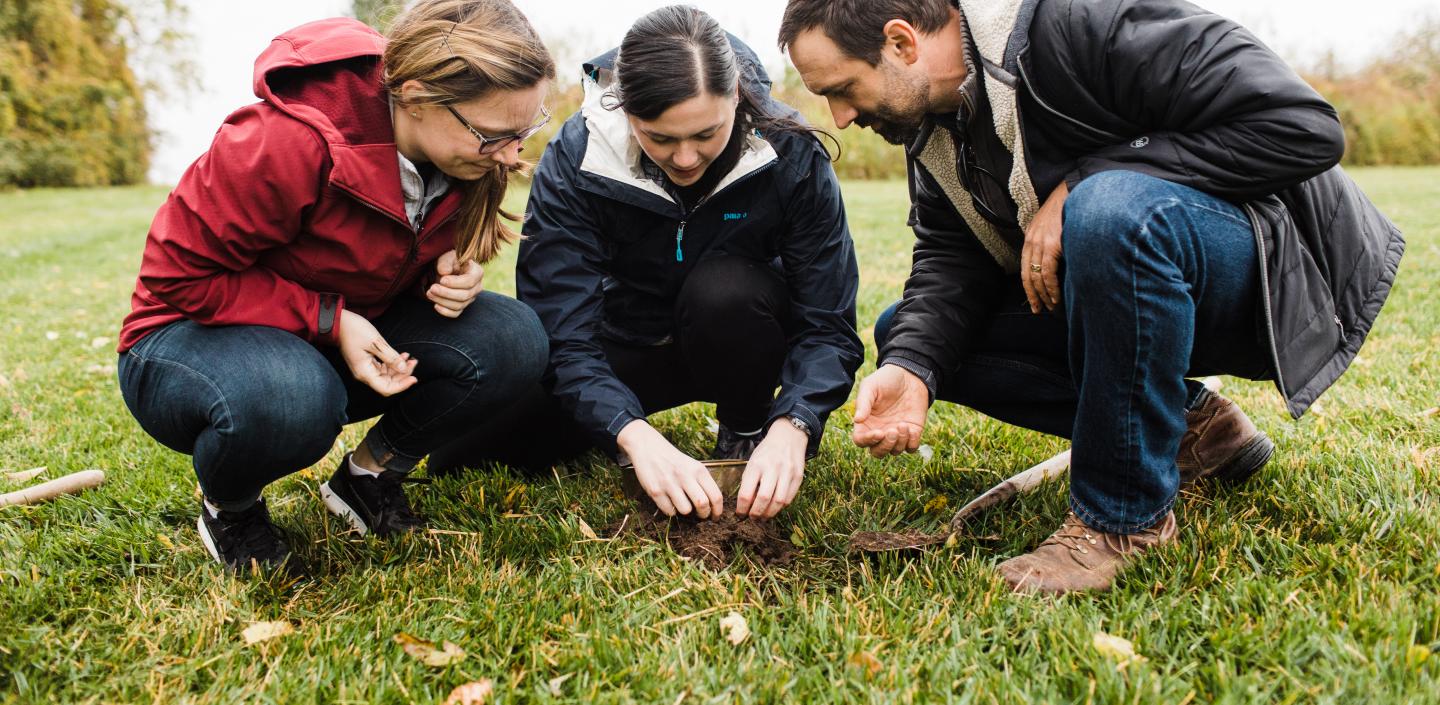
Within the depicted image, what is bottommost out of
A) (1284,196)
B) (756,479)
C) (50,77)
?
(50,77)

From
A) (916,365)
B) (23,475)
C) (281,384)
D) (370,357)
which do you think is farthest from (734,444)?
(23,475)

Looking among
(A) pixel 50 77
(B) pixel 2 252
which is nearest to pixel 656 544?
(B) pixel 2 252

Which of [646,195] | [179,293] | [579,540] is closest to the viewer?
[179,293]

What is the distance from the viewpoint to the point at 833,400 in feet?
8.10

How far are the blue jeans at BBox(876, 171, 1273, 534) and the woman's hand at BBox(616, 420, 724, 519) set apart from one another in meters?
0.76

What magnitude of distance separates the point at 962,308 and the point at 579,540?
108 cm

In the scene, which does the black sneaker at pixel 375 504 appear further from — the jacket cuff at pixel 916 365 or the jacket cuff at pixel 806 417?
the jacket cuff at pixel 916 365

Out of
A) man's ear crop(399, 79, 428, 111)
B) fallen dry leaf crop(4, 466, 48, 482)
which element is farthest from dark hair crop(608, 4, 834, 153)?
fallen dry leaf crop(4, 466, 48, 482)

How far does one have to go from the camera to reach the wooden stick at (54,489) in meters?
2.62

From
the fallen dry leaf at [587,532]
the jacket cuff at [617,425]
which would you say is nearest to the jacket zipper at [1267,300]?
the jacket cuff at [617,425]

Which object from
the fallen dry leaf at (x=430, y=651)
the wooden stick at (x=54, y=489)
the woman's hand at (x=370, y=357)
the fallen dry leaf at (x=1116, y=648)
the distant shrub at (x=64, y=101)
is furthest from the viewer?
the distant shrub at (x=64, y=101)

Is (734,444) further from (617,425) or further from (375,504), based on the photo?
(375,504)

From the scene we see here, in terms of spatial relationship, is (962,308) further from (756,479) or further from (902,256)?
(902,256)

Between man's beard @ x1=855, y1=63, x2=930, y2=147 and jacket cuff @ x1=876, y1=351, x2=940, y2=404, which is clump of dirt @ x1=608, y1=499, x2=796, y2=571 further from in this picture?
man's beard @ x1=855, y1=63, x2=930, y2=147
